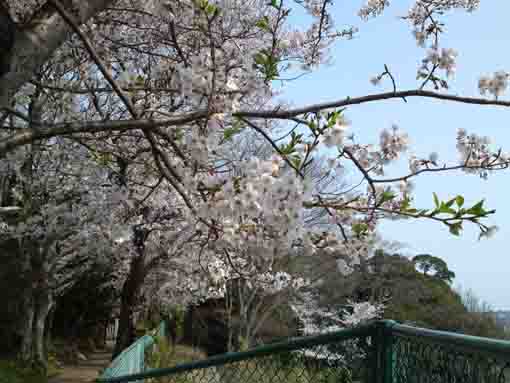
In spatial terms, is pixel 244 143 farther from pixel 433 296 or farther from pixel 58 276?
pixel 433 296

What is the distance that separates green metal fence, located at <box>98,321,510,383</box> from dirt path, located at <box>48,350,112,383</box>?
750 centimetres

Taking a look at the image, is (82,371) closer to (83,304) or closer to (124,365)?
(83,304)

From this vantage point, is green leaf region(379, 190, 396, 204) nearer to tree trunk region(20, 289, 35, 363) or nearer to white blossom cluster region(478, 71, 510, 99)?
white blossom cluster region(478, 71, 510, 99)

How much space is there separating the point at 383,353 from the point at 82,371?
1212 cm

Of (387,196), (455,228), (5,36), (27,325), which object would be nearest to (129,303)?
(27,325)

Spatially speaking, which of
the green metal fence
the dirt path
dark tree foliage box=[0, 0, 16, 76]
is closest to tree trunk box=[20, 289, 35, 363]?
the dirt path

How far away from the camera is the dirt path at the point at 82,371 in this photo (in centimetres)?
1066

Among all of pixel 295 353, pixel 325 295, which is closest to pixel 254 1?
pixel 295 353

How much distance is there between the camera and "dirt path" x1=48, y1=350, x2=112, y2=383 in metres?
10.7

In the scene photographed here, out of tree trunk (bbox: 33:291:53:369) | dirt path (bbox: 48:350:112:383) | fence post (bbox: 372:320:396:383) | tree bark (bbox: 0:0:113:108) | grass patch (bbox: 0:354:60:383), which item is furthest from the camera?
tree trunk (bbox: 33:291:53:369)

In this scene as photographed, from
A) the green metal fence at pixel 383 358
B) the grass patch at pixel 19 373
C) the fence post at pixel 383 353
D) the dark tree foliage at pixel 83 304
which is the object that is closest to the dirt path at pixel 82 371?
the grass patch at pixel 19 373

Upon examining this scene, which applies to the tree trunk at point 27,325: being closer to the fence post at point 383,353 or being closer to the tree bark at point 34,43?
the tree bark at point 34,43

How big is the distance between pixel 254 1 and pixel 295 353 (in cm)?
738

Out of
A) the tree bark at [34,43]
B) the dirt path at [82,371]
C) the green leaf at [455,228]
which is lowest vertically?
the dirt path at [82,371]
